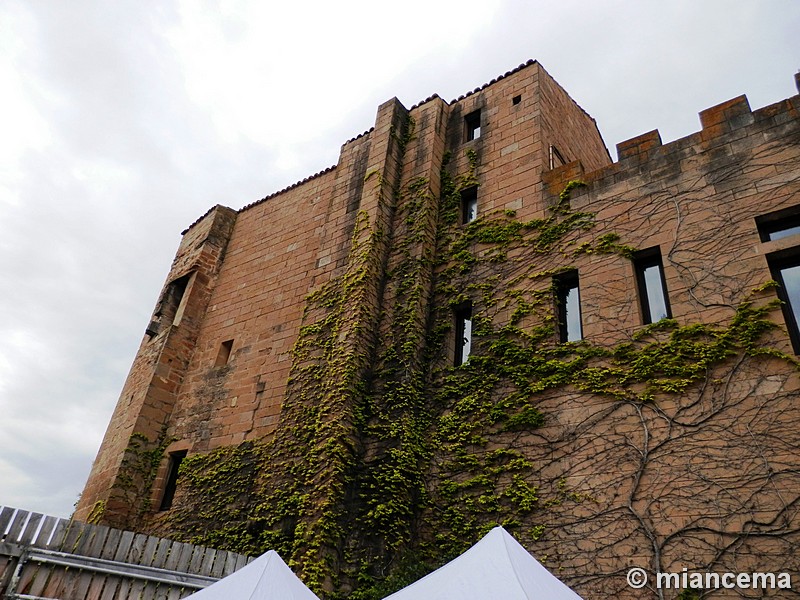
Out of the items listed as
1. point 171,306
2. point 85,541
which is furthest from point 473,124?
point 85,541

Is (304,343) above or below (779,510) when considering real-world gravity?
above

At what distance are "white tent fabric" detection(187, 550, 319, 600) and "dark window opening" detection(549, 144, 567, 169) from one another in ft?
26.4

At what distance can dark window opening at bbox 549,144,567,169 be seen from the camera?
10.5 meters

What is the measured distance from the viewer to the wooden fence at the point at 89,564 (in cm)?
517

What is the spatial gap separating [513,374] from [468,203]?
4.10m

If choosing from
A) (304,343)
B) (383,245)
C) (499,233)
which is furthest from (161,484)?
(499,233)

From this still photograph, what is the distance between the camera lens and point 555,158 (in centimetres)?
1065

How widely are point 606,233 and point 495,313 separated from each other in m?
2.02

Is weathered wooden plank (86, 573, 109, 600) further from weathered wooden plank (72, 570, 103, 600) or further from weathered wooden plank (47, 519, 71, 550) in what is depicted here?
weathered wooden plank (47, 519, 71, 550)

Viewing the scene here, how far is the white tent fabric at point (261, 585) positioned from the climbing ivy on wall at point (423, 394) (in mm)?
2097

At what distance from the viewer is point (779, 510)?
18.8ft

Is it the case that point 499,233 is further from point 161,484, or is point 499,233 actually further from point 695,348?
point 161,484

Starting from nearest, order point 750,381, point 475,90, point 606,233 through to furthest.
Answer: point 750,381 < point 606,233 < point 475,90

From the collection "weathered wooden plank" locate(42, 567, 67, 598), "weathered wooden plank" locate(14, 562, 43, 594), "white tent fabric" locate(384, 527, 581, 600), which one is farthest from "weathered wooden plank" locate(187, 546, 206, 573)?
"white tent fabric" locate(384, 527, 581, 600)
